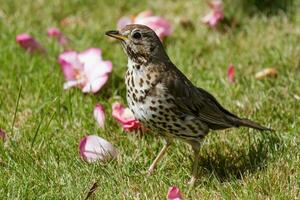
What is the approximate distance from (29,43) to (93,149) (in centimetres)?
208

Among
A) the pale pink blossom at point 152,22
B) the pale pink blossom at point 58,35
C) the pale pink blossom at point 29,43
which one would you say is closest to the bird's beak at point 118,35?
the pale pink blossom at point 152,22

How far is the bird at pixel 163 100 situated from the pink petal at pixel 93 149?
32 centimetres

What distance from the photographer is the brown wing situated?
493cm

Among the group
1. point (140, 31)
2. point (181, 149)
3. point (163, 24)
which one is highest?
point (140, 31)

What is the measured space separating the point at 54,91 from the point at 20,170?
1408mm

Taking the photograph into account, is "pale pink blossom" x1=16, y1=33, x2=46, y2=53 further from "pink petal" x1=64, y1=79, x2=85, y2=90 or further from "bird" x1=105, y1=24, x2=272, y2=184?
"bird" x1=105, y1=24, x2=272, y2=184

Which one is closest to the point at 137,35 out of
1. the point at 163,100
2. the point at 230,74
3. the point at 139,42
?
the point at 139,42

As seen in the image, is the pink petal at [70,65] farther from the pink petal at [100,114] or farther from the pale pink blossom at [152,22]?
the pale pink blossom at [152,22]

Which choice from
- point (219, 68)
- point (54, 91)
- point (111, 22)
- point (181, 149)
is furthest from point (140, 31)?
point (111, 22)

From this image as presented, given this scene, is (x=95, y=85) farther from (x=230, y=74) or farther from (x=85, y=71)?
(x=230, y=74)

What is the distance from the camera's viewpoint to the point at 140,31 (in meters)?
4.98

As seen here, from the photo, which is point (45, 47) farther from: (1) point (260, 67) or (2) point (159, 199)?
(2) point (159, 199)

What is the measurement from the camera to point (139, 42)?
4.99 meters

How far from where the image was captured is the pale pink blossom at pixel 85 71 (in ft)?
19.9
